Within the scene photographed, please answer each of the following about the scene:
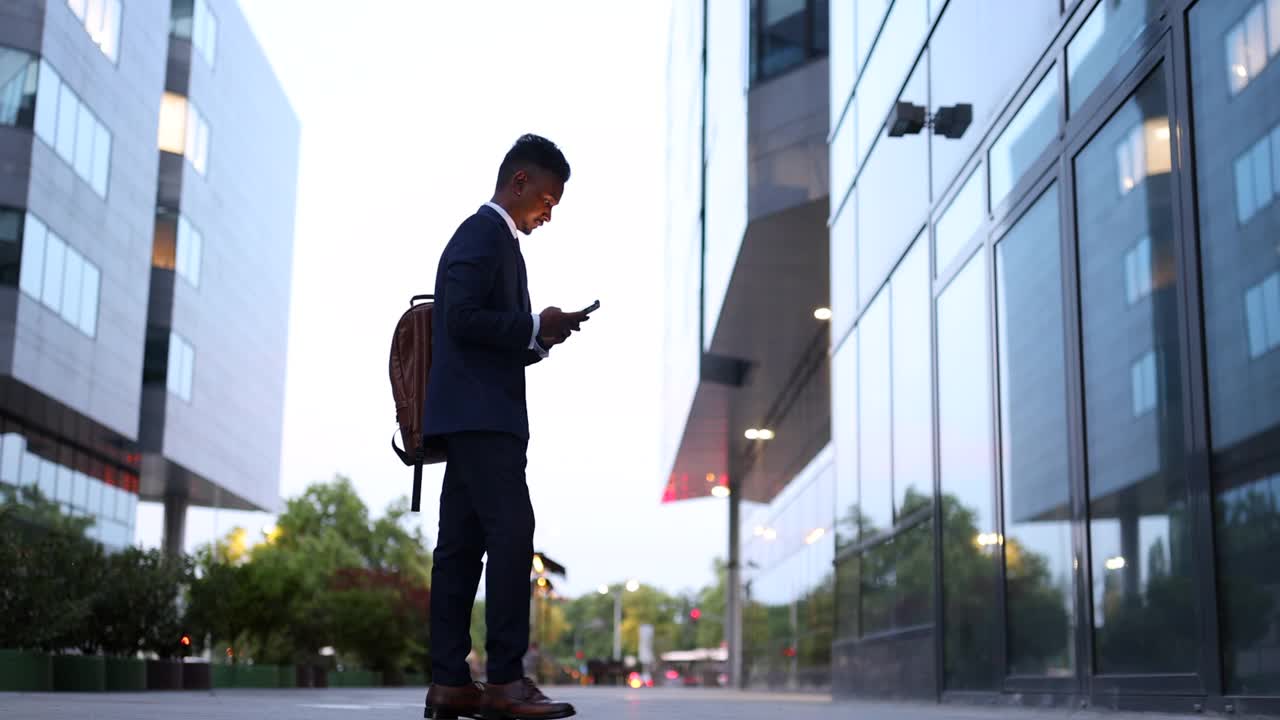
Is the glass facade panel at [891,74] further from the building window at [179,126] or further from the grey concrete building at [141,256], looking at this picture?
the building window at [179,126]

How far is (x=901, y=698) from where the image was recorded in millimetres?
13461

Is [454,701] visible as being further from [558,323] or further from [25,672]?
[25,672]

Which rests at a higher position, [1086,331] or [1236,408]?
[1086,331]

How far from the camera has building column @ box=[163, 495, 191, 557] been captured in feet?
186

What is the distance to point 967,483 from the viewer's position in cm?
1152

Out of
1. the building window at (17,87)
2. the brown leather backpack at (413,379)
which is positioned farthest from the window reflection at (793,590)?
the building window at (17,87)

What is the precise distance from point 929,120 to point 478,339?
877cm

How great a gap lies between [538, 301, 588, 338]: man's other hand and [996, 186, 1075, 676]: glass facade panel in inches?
181

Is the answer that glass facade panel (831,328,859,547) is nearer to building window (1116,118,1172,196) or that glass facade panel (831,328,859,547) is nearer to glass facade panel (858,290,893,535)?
glass facade panel (858,290,893,535)

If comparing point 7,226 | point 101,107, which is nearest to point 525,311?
point 7,226

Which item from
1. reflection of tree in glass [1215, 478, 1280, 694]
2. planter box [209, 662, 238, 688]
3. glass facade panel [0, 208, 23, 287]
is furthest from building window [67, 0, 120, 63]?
reflection of tree in glass [1215, 478, 1280, 694]

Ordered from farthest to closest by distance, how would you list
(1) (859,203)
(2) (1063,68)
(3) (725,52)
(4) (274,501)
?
(4) (274,501), (3) (725,52), (1) (859,203), (2) (1063,68)

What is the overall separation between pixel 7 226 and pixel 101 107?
6123 mm

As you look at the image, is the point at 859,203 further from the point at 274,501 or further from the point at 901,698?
the point at 274,501
